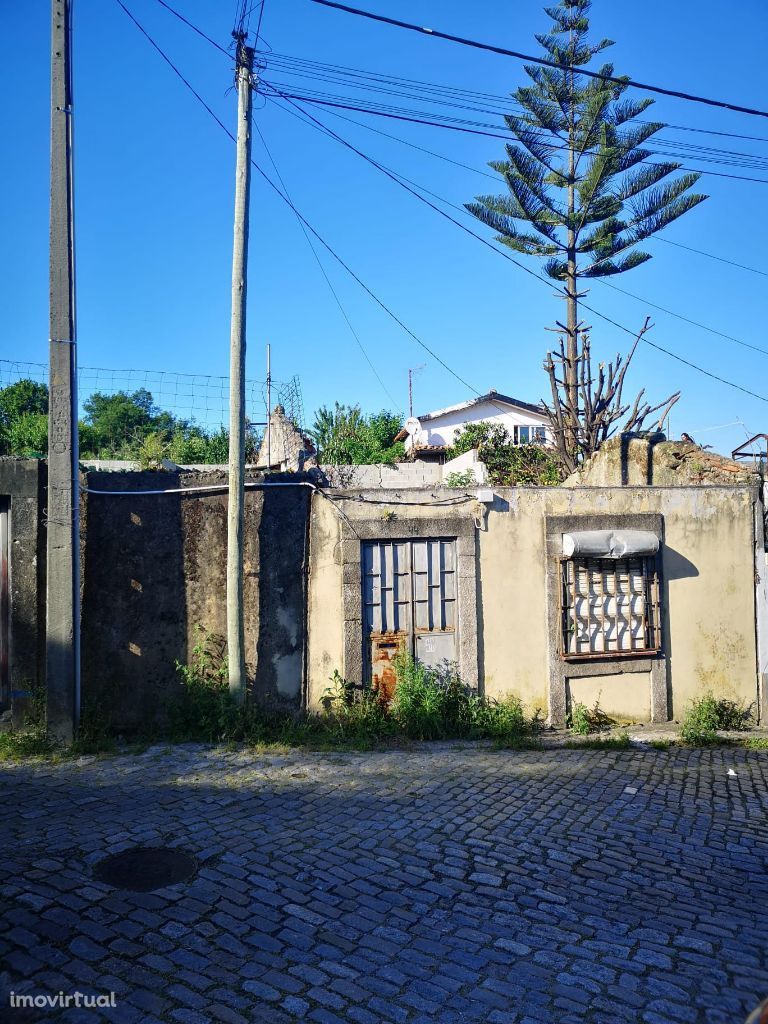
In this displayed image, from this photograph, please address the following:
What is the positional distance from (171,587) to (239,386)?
2.42 meters

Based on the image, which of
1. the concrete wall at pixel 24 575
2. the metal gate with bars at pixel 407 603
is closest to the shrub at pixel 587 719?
the metal gate with bars at pixel 407 603

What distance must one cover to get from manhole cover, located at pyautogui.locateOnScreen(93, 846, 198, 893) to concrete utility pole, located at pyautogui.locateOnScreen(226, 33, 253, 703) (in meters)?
2.89

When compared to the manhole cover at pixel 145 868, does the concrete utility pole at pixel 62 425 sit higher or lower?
higher

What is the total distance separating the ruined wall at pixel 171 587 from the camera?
795cm

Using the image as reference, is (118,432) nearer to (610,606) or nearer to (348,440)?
(348,440)

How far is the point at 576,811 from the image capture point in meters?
5.99

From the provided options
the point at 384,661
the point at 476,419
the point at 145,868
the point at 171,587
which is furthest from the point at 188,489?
the point at 476,419

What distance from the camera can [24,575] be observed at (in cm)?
765

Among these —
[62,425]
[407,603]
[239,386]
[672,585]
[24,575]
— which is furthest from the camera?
[672,585]

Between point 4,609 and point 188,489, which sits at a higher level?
point 188,489

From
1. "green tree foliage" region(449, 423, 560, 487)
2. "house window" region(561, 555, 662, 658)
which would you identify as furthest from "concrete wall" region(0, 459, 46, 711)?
"green tree foliage" region(449, 423, 560, 487)

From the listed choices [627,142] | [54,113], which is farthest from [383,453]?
[54,113]

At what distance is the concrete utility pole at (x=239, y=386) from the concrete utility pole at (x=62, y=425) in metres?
1.58

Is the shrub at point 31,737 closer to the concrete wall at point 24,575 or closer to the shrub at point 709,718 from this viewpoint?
the concrete wall at point 24,575
